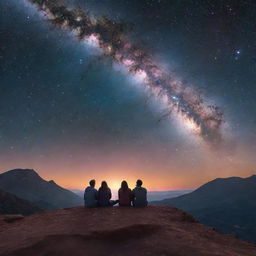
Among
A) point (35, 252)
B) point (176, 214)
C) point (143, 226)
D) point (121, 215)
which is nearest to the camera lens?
point (35, 252)

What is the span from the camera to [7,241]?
7926mm

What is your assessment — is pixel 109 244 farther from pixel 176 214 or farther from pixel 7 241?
pixel 176 214

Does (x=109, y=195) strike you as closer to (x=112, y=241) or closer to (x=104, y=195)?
(x=104, y=195)

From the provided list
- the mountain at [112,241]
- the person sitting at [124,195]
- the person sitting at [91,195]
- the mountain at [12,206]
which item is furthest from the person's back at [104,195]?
the mountain at [12,206]

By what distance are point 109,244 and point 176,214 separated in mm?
5740

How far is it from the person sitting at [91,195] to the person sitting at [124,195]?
1.22m

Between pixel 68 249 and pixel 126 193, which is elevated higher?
pixel 126 193

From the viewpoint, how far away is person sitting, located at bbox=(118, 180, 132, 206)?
1247 cm

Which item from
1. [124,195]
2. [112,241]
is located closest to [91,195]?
[124,195]

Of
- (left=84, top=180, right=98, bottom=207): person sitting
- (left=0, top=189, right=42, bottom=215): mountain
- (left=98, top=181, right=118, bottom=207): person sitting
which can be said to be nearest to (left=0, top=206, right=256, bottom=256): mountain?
(left=84, top=180, right=98, bottom=207): person sitting

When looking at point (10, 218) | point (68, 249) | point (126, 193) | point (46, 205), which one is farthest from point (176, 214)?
point (46, 205)

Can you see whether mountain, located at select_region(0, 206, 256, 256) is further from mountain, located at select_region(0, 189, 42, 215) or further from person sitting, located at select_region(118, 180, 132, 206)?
mountain, located at select_region(0, 189, 42, 215)

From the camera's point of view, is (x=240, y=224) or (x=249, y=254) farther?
(x=240, y=224)

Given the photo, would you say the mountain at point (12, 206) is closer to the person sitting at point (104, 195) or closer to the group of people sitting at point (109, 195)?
the group of people sitting at point (109, 195)
